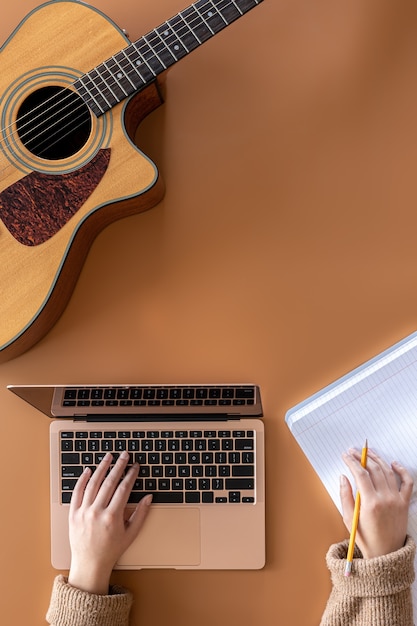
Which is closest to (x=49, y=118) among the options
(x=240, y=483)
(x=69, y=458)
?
(x=69, y=458)

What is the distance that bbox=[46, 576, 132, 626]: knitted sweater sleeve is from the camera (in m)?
0.92

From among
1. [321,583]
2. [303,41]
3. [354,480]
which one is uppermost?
[303,41]

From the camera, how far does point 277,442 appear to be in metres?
0.98

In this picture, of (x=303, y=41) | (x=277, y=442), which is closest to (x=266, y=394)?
(x=277, y=442)

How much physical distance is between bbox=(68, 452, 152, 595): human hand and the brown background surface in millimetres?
63

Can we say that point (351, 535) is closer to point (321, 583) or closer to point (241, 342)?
point (321, 583)

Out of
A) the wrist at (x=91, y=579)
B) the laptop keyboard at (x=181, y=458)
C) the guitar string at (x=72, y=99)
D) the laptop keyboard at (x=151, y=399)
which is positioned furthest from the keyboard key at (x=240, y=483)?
the guitar string at (x=72, y=99)

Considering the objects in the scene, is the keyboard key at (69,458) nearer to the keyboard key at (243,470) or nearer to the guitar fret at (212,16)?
the keyboard key at (243,470)

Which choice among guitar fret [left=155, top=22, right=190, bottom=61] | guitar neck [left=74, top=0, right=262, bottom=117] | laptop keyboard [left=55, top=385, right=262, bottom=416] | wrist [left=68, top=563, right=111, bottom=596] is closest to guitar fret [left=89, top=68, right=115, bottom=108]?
guitar neck [left=74, top=0, right=262, bottom=117]

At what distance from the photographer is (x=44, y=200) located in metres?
0.88

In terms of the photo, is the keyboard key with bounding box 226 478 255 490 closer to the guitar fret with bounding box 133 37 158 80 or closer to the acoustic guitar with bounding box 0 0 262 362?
the acoustic guitar with bounding box 0 0 262 362

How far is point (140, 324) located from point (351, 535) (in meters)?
0.46

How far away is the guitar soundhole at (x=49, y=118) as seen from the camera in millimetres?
891

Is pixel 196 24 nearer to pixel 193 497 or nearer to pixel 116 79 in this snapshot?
pixel 116 79
